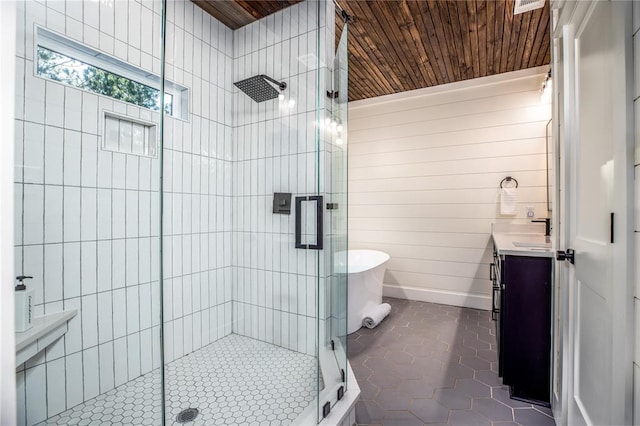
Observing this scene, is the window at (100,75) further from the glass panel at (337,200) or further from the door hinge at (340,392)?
the door hinge at (340,392)

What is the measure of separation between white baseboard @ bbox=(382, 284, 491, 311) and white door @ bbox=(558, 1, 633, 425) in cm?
207

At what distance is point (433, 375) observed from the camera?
2.05 m

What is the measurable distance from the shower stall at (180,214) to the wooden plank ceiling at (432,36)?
9.0 inches

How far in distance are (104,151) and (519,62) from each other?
12.4 ft

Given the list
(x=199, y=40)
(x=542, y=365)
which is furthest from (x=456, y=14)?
(x=542, y=365)

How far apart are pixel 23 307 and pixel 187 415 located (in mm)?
944

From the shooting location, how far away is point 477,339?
261cm

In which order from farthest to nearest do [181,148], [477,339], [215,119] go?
[477,339], [215,119], [181,148]

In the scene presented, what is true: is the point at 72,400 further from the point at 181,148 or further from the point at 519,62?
the point at 519,62

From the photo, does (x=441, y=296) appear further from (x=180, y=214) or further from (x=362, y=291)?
(x=180, y=214)

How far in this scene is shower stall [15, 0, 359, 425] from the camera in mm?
1493

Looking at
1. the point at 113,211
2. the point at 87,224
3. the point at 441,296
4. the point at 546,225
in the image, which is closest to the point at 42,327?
the point at 87,224

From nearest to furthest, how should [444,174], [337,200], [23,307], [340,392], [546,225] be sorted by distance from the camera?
1. [23,307]
2. [340,392]
3. [337,200]
4. [546,225]
5. [444,174]

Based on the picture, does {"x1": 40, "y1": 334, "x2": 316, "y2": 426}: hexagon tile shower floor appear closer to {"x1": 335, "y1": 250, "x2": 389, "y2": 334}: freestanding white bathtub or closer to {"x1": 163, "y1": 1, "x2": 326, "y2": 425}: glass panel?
{"x1": 163, "y1": 1, "x2": 326, "y2": 425}: glass panel
